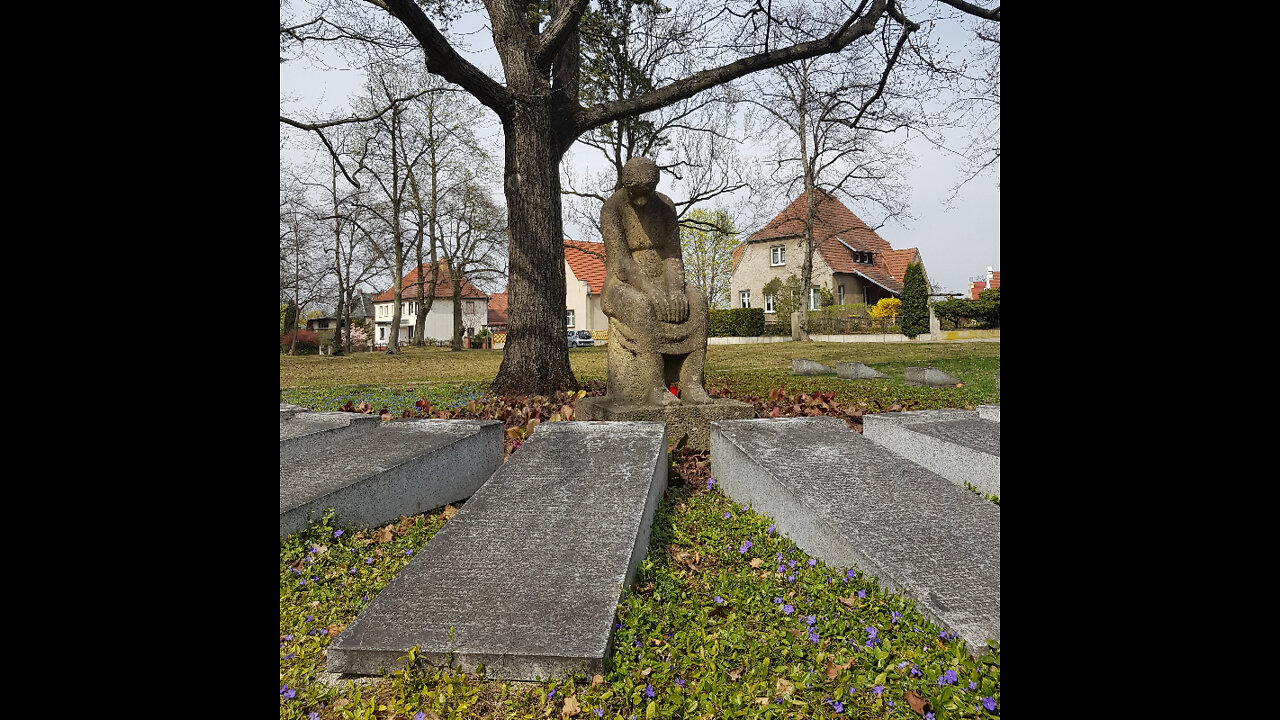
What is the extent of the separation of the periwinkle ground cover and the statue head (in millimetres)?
2968

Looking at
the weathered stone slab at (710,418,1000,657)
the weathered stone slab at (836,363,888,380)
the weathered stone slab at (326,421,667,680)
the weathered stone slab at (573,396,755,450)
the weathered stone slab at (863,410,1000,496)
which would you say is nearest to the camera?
the weathered stone slab at (326,421,667,680)

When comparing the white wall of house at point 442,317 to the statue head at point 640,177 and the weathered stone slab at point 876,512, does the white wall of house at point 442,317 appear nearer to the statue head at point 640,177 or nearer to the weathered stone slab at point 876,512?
the statue head at point 640,177

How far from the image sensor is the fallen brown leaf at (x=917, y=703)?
205cm

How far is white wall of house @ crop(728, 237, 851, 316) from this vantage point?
1602 inches

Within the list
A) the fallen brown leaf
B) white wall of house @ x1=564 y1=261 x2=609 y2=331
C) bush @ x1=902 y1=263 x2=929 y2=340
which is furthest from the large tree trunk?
white wall of house @ x1=564 y1=261 x2=609 y2=331

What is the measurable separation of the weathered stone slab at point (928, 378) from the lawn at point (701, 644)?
24.6 ft

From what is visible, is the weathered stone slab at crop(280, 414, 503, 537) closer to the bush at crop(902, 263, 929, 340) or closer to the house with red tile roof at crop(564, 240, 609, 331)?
the bush at crop(902, 263, 929, 340)

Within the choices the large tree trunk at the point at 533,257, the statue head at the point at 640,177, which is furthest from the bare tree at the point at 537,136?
the statue head at the point at 640,177

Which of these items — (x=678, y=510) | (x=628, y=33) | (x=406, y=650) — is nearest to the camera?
(x=406, y=650)
